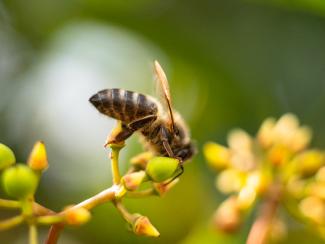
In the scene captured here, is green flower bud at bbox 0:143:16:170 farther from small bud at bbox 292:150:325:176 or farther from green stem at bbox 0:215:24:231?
small bud at bbox 292:150:325:176

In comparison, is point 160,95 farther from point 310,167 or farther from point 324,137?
point 324,137

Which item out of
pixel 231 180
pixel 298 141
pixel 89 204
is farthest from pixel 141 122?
pixel 298 141

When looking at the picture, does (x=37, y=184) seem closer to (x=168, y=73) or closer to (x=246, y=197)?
(x=246, y=197)

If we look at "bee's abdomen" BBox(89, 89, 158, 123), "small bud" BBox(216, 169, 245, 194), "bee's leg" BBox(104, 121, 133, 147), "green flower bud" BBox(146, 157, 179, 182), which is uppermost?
"small bud" BBox(216, 169, 245, 194)

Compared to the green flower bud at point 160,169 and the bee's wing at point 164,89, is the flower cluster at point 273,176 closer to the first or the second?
the bee's wing at point 164,89

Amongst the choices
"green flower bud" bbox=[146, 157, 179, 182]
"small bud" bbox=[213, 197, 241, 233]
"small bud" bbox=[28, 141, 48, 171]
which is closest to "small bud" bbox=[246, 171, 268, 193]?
"small bud" bbox=[213, 197, 241, 233]
